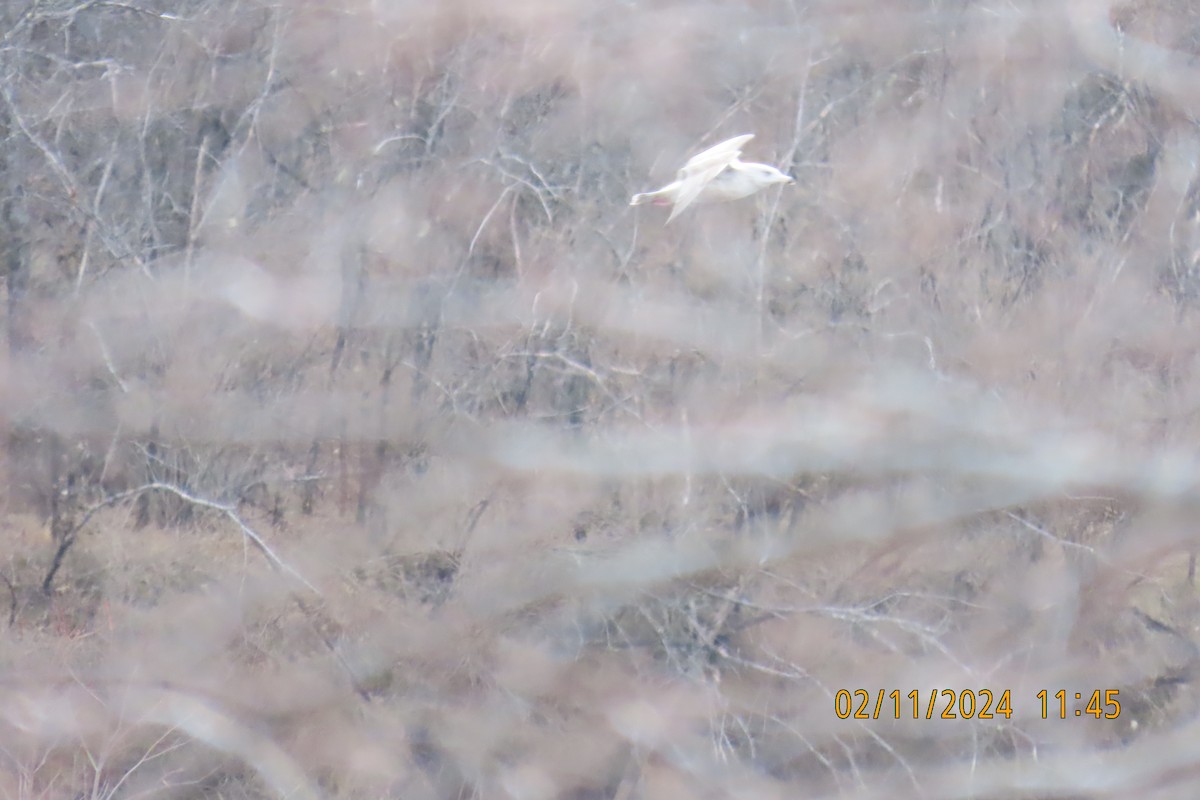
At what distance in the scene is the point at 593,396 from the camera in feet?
7.17

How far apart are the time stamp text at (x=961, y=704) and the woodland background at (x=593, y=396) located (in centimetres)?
2

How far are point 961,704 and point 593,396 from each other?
0.96 m

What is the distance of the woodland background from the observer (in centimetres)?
210

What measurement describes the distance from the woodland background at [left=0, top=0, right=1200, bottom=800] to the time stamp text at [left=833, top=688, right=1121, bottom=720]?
0.02 meters

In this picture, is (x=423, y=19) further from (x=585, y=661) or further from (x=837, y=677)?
(x=837, y=677)

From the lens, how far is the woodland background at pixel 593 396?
210cm

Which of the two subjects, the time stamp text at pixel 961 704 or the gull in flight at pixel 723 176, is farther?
the time stamp text at pixel 961 704
